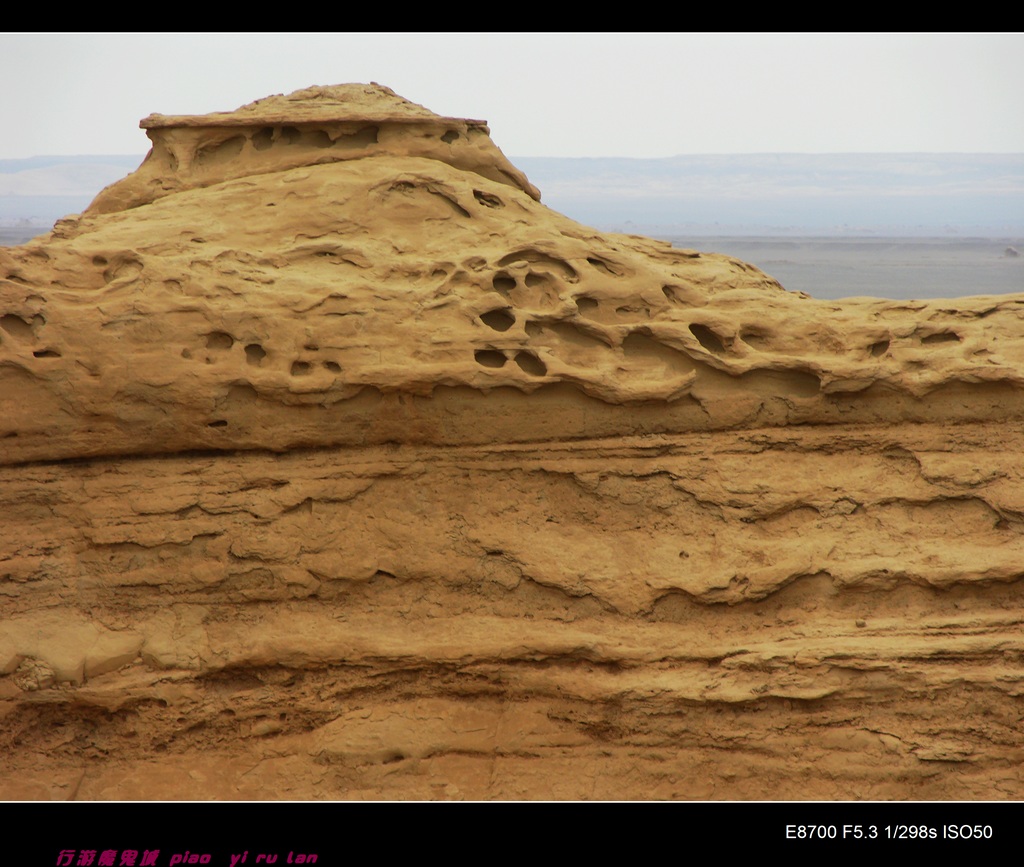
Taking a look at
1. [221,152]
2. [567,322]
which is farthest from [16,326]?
[567,322]

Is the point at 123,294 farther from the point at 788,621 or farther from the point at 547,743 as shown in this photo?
the point at 788,621

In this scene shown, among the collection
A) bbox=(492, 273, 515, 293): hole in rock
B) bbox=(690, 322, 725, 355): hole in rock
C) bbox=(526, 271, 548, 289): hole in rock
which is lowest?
bbox=(690, 322, 725, 355): hole in rock

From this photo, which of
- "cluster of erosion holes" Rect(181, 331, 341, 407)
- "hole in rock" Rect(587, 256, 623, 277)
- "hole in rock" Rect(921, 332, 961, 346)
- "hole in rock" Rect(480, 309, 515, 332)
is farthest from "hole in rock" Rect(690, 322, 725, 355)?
"cluster of erosion holes" Rect(181, 331, 341, 407)

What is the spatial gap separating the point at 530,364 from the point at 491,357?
6.8 inches

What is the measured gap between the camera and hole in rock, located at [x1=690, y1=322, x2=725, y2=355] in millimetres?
4301

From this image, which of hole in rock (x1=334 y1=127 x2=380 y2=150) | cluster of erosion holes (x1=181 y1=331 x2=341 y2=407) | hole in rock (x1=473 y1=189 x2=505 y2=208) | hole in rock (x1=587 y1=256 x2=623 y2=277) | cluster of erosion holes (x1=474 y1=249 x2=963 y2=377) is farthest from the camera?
hole in rock (x1=334 y1=127 x2=380 y2=150)

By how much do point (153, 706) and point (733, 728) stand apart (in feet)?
7.96

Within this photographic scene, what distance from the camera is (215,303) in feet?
13.5

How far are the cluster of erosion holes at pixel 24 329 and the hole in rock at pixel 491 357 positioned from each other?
177cm

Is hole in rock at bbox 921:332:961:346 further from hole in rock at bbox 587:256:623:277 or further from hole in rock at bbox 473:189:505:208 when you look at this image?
hole in rock at bbox 473:189:505:208

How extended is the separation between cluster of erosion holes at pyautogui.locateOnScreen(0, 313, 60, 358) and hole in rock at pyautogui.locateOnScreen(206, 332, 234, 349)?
0.62m

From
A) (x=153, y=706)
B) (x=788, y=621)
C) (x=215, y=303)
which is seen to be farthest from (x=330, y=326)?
(x=788, y=621)

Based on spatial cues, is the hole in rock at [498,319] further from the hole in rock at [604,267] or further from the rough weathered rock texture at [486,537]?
the hole in rock at [604,267]

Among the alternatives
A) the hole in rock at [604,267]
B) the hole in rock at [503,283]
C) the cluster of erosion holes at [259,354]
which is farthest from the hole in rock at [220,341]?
the hole in rock at [604,267]
